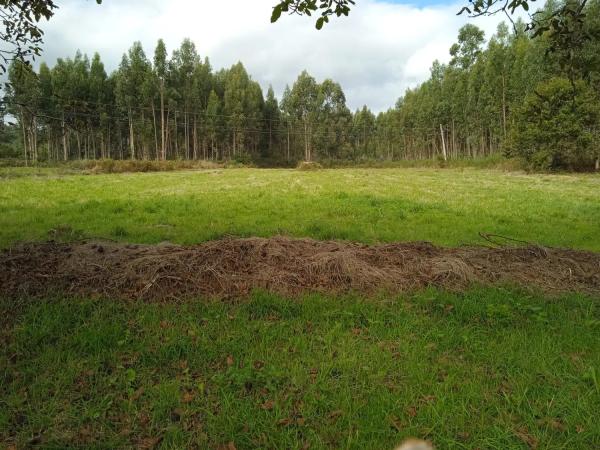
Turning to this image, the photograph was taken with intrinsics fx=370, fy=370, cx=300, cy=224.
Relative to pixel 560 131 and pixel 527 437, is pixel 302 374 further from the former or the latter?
pixel 560 131

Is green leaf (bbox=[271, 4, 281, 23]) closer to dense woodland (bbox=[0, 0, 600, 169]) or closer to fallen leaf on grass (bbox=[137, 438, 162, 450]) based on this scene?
fallen leaf on grass (bbox=[137, 438, 162, 450])

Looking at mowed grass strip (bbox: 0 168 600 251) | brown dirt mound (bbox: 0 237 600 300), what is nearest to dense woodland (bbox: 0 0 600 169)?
mowed grass strip (bbox: 0 168 600 251)

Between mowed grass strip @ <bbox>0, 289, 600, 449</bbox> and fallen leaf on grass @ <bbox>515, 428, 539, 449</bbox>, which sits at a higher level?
mowed grass strip @ <bbox>0, 289, 600, 449</bbox>

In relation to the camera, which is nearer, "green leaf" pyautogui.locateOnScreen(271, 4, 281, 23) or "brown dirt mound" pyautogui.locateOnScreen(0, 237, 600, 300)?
"green leaf" pyautogui.locateOnScreen(271, 4, 281, 23)

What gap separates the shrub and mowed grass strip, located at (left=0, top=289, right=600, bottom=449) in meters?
35.6

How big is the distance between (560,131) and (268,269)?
39024 mm

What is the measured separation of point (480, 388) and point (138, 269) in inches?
188

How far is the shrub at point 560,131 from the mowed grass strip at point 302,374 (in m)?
35.6

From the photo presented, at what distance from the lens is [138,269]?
5.65m

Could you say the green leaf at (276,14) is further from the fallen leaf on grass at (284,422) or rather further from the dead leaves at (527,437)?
the dead leaves at (527,437)

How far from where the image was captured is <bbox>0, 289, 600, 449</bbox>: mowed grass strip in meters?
2.86

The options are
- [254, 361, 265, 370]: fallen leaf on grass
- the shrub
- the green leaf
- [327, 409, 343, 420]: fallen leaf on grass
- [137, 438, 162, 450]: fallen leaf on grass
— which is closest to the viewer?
[137, 438, 162, 450]: fallen leaf on grass

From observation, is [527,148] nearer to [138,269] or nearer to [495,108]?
[495,108]

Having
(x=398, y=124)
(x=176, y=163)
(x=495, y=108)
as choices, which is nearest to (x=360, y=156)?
(x=398, y=124)
